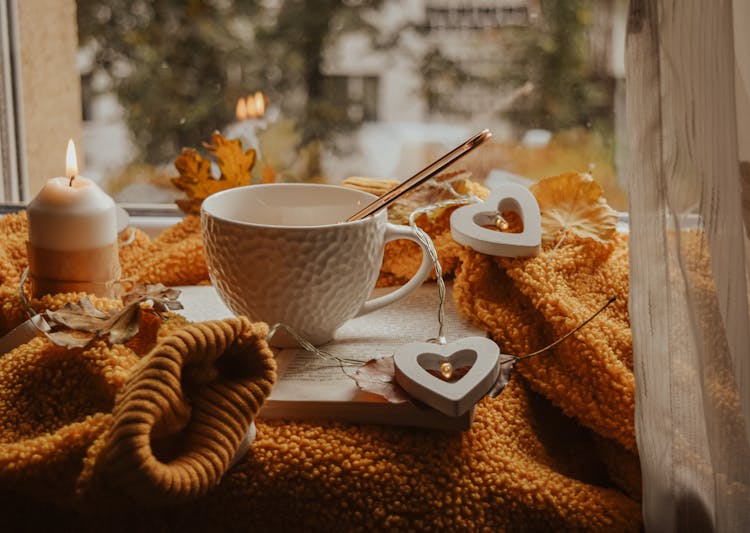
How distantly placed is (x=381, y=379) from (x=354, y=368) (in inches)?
2.4

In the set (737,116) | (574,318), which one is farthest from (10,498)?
(737,116)

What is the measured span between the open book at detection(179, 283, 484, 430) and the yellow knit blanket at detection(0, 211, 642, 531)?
13 millimetres

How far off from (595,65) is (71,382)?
0.81m

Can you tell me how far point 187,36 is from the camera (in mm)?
1137

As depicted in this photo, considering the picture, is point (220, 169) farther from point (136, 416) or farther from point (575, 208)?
point (136, 416)

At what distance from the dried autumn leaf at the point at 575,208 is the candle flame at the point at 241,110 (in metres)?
0.49

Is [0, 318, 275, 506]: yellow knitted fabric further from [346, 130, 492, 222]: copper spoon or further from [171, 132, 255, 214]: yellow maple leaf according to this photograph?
[171, 132, 255, 214]: yellow maple leaf

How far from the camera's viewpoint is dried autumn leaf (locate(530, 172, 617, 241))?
0.80m

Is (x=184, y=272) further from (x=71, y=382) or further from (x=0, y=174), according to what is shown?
(x=0, y=174)

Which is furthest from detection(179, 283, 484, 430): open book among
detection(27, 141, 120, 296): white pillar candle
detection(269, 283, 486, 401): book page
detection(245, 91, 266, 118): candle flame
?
detection(245, 91, 266, 118): candle flame

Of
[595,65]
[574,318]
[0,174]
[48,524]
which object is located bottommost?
[48,524]

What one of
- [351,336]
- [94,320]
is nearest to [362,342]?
[351,336]

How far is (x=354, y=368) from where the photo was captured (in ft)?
2.22

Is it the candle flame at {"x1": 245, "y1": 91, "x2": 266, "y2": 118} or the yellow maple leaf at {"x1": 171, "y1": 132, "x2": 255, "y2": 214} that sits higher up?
the candle flame at {"x1": 245, "y1": 91, "x2": 266, "y2": 118}
